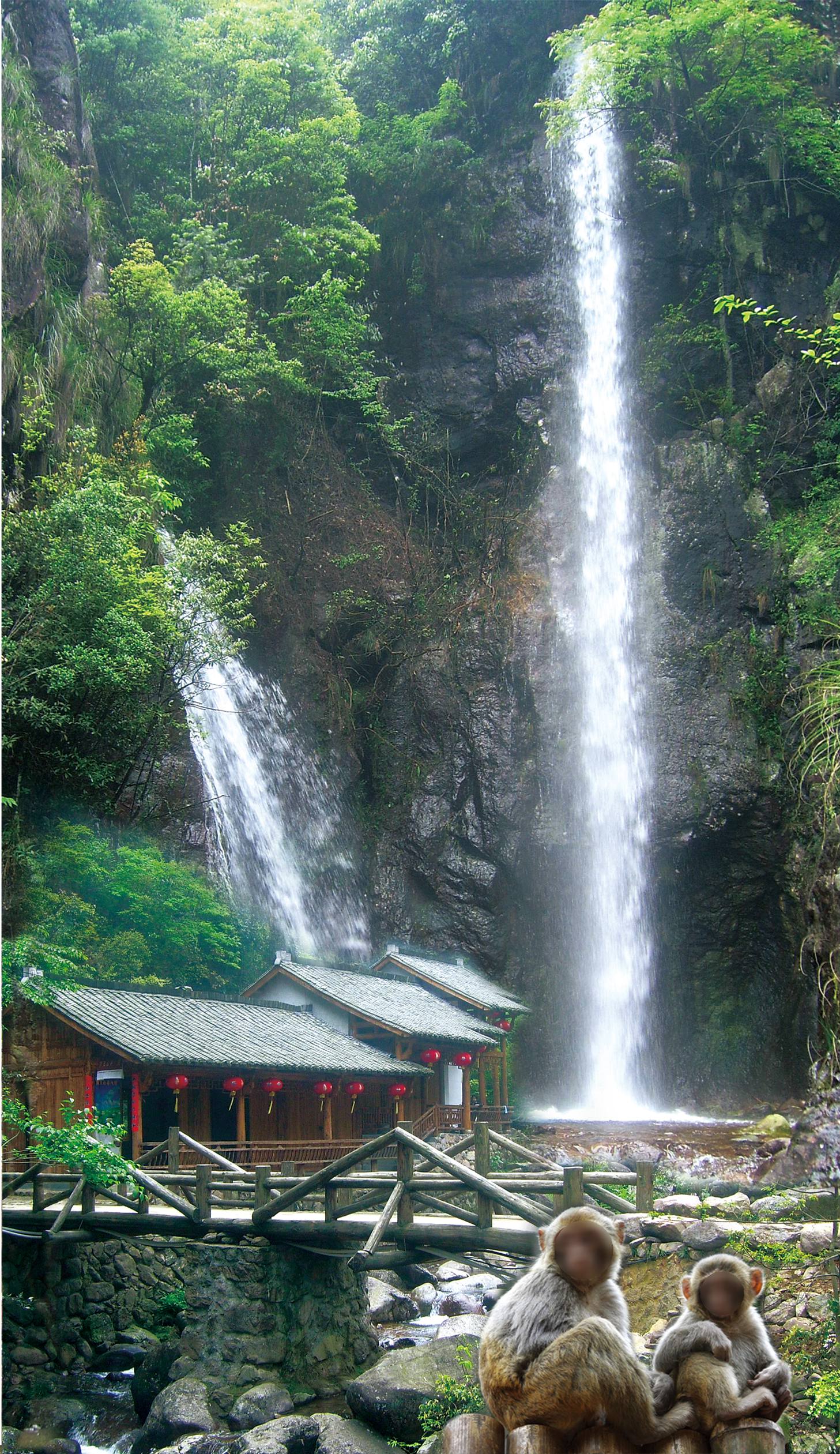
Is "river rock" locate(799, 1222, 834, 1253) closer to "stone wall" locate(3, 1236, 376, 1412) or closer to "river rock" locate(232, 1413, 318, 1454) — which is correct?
"river rock" locate(232, 1413, 318, 1454)

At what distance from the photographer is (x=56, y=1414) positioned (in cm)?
898

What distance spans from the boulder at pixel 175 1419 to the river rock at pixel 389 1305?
120 inches

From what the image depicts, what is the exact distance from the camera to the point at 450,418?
2466 cm

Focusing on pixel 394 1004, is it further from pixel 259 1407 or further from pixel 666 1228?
pixel 666 1228

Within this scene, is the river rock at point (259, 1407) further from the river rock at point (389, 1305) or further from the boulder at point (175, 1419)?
the river rock at point (389, 1305)

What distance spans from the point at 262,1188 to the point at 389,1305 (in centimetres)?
361

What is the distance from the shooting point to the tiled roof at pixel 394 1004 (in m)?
16.2

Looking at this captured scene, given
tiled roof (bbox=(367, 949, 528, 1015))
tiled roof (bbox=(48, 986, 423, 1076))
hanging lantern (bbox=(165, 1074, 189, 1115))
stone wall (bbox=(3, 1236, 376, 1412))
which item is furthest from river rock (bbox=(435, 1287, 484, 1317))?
tiled roof (bbox=(367, 949, 528, 1015))

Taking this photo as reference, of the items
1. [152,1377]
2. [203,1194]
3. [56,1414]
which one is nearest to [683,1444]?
[203,1194]

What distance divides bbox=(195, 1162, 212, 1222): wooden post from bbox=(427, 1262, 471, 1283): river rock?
17.1 feet

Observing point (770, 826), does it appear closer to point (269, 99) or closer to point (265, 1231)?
point (265, 1231)

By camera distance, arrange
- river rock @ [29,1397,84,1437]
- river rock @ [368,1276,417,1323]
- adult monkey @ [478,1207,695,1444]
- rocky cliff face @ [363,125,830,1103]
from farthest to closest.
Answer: rocky cliff face @ [363,125,830,1103], river rock @ [368,1276,417,1323], river rock @ [29,1397,84,1437], adult monkey @ [478,1207,695,1444]

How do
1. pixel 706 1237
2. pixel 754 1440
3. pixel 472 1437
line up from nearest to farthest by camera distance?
pixel 754 1440 < pixel 472 1437 < pixel 706 1237

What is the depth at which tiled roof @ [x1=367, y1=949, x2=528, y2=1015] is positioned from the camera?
1900 centimetres
